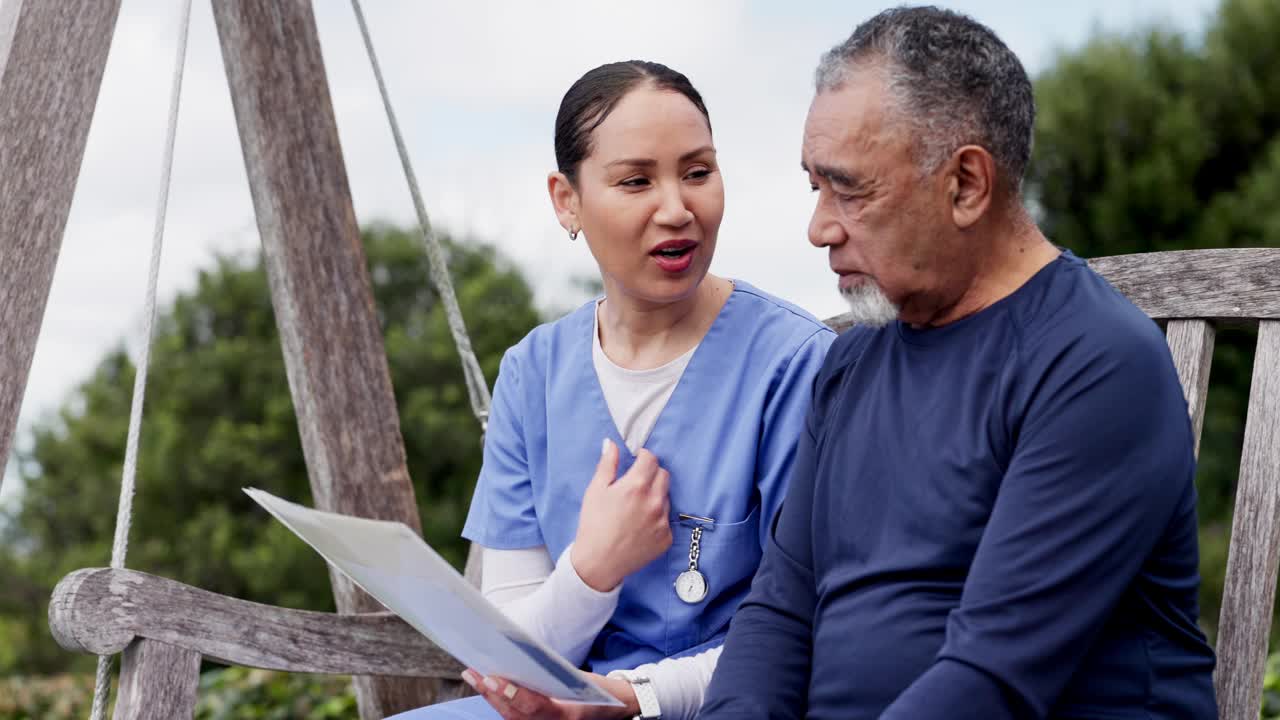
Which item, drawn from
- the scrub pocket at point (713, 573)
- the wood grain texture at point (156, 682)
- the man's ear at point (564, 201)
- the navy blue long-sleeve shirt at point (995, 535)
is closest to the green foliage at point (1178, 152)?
the man's ear at point (564, 201)

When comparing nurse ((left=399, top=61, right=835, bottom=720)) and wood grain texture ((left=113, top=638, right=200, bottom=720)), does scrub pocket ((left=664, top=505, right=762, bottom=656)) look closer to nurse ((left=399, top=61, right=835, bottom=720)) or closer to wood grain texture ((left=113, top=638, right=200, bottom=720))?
nurse ((left=399, top=61, right=835, bottom=720))

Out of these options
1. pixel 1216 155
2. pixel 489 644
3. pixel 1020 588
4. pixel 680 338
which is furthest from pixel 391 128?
pixel 1216 155

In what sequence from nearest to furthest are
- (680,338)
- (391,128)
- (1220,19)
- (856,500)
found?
(856,500), (680,338), (391,128), (1220,19)

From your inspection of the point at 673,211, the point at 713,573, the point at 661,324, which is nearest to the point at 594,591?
the point at 713,573

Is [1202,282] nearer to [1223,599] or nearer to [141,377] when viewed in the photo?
[1223,599]

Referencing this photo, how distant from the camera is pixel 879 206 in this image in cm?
170

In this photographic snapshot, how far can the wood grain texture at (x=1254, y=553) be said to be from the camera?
2.01 metres

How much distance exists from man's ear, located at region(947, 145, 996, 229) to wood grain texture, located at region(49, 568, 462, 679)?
1.29m

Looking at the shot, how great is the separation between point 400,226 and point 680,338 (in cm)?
614

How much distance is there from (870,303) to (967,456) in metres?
0.22

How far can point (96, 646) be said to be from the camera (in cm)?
214

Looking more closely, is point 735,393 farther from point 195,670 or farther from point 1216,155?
point 1216,155

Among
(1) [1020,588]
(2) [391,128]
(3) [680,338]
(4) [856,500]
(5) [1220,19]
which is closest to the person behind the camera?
(1) [1020,588]

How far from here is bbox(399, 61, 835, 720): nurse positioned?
2125mm
